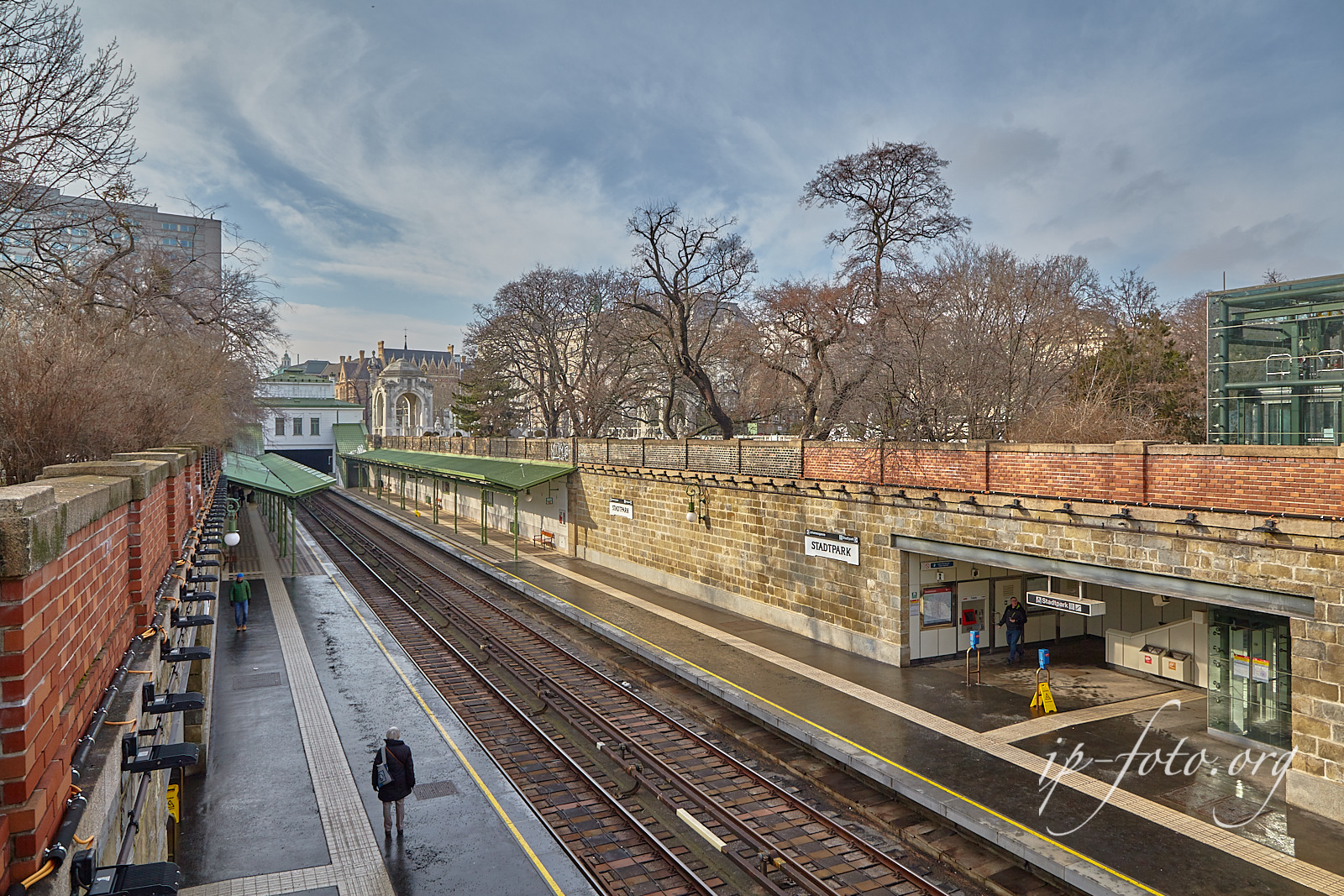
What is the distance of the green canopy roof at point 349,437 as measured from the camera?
74.8 metres

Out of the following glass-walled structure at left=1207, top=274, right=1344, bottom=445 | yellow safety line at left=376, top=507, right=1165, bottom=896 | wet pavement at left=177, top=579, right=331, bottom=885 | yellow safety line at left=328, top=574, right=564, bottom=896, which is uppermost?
glass-walled structure at left=1207, top=274, right=1344, bottom=445

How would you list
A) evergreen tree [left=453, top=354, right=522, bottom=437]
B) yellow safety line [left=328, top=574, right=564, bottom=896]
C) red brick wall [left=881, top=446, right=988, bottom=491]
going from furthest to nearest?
evergreen tree [left=453, top=354, right=522, bottom=437]
red brick wall [left=881, top=446, right=988, bottom=491]
yellow safety line [left=328, top=574, right=564, bottom=896]

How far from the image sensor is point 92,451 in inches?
372

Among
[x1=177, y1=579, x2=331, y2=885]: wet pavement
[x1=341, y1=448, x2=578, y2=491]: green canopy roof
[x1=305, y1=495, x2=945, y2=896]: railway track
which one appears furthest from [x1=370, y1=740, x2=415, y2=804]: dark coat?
[x1=341, y1=448, x2=578, y2=491]: green canopy roof

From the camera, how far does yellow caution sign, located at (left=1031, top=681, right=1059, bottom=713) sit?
13.3m

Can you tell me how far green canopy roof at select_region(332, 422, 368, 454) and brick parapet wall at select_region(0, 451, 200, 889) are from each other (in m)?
72.9

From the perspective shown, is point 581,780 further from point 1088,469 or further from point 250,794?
point 1088,469

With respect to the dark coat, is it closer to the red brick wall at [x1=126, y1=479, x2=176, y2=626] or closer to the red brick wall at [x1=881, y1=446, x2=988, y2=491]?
the red brick wall at [x1=126, y1=479, x2=176, y2=626]

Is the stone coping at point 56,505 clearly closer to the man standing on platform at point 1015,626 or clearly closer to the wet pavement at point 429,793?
the wet pavement at point 429,793

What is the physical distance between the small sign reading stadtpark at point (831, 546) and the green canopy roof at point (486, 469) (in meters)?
13.3

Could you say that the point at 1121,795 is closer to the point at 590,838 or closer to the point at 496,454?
the point at 590,838

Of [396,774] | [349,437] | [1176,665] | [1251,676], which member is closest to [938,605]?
[1176,665]

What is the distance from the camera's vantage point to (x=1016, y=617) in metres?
16.6

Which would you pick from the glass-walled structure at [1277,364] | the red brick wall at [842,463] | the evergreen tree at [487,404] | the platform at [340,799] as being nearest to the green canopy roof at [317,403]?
the evergreen tree at [487,404]
